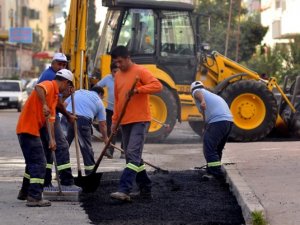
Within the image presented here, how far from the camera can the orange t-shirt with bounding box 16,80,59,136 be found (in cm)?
1161

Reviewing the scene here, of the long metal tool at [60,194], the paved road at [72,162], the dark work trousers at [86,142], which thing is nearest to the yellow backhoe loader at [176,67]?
the paved road at [72,162]

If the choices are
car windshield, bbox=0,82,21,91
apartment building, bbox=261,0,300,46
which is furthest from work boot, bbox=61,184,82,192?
car windshield, bbox=0,82,21,91

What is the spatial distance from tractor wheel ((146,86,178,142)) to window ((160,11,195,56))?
1.09 meters

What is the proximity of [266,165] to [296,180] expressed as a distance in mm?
2231

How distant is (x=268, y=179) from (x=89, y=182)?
93.7 inches

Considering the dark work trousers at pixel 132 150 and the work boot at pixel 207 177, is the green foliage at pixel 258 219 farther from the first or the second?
the work boot at pixel 207 177

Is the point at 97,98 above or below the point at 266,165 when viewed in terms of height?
above

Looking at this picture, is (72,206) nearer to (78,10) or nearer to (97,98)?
(97,98)

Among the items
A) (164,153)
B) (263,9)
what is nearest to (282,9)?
(263,9)

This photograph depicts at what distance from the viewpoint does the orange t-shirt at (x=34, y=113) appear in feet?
38.1

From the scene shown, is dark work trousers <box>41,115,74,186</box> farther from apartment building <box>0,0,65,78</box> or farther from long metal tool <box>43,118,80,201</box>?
apartment building <box>0,0,65,78</box>

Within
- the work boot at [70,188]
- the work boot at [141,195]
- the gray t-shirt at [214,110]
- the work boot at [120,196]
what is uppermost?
the gray t-shirt at [214,110]

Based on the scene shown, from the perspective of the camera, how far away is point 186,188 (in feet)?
43.4

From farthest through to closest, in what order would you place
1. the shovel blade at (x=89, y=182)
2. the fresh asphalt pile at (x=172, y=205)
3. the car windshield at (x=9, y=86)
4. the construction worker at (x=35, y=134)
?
the car windshield at (x=9, y=86), the shovel blade at (x=89, y=182), the construction worker at (x=35, y=134), the fresh asphalt pile at (x=172, y=205)
